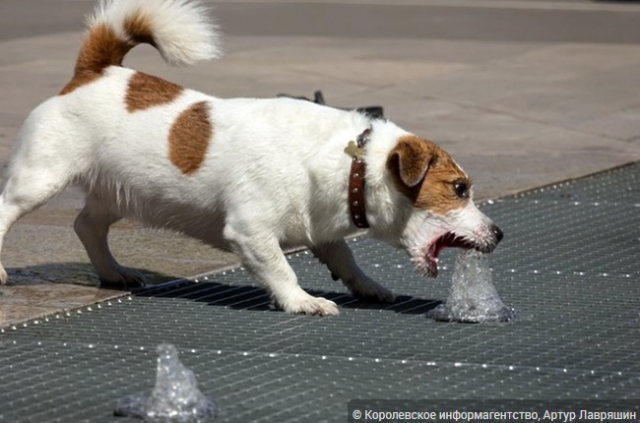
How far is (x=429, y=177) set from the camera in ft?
20.4

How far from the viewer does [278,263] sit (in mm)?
6348

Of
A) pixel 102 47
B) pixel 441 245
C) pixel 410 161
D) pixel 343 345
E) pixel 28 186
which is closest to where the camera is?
pixel 343 345

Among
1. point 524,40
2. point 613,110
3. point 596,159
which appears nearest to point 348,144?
point 596,159

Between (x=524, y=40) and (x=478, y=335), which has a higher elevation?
(x=478, y=335)

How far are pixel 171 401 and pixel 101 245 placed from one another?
216 centimetres

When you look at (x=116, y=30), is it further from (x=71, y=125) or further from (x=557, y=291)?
(x=557, y=291)

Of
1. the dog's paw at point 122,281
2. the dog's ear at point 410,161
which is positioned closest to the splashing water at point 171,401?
the dog's ear at point 410,161

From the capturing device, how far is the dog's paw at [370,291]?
6.69m

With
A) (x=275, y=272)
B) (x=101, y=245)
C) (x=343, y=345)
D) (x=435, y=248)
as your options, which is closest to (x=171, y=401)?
(x=343, y=345)

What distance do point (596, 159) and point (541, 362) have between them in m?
4.86

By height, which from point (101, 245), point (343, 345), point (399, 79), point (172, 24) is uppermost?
point (172, 24)

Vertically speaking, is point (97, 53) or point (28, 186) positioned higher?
point (97, 53)

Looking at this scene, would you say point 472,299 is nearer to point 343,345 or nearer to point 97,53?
point 343,345

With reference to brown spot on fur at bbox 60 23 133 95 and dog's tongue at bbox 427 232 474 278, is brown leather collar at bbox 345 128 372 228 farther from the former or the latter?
brown spot on fur at bbox 60 23 133 95
